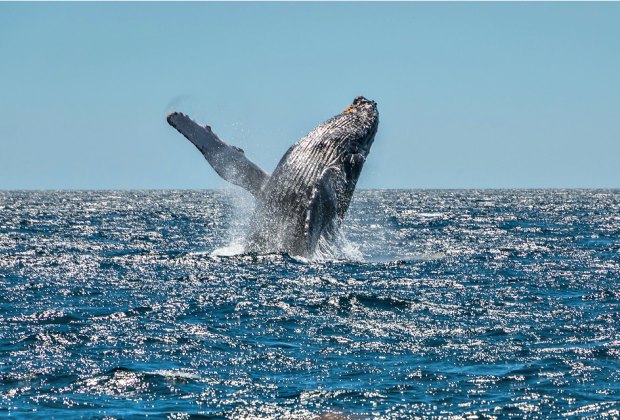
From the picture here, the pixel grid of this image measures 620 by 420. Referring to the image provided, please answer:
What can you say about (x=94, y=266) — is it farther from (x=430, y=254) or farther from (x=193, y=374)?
(x=193, y=374)

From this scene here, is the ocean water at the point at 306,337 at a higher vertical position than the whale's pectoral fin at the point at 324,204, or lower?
lower

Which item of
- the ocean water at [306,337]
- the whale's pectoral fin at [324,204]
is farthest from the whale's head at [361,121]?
the ocean water at [306,337]

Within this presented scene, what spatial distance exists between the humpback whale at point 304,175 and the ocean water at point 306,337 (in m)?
0.81

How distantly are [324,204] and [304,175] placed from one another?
2.40 feet

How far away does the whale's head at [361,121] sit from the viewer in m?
20.6

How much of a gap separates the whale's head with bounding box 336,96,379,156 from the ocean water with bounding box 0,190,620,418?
9.04 feet

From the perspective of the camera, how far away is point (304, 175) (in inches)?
787

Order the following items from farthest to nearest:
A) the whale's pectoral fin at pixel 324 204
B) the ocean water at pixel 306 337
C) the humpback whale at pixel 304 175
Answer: the humpback whale at pixel 304 175 < the whale's pectoral fin at pixel 324 204 < the ocean water at pixel 306 337

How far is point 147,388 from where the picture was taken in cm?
1070

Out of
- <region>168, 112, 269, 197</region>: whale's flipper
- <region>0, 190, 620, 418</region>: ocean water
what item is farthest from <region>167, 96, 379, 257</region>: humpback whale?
<region>0, 190, 620, 418</region>: ocean water

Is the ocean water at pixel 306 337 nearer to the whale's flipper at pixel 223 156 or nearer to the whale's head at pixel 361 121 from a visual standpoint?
the whale's flipper at pixel 223 156

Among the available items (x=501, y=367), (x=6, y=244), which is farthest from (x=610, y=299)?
(x=6, y=244)

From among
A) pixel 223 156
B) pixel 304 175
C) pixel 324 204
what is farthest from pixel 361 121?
pixel 223 156

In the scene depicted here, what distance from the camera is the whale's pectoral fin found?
19.6 metres
